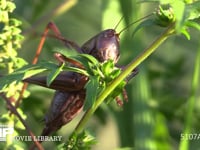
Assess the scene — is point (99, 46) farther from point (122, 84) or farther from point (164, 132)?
point (164, 132)

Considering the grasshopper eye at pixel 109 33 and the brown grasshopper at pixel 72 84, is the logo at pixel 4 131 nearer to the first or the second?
the brown grasshopper at pixel 72 84

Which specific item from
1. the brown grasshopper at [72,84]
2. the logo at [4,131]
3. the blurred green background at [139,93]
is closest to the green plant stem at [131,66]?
the brown grasshopper at [72,84]

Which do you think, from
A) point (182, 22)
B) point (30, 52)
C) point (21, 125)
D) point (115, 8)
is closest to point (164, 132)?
point (115, 8)

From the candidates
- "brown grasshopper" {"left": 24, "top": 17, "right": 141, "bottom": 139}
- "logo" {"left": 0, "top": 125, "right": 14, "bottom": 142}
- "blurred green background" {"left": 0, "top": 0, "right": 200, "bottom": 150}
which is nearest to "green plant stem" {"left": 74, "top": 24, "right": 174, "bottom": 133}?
"brown grasshopper" {"left": 24, "top": 17, "right": 141, "bottom": 139}

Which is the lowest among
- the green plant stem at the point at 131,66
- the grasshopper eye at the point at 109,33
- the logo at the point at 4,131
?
the logo at the point at 4,131

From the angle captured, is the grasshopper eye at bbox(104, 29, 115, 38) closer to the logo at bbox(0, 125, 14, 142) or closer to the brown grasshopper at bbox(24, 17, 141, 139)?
the brown grasshopper at bbox(24, 17, 141, 139)

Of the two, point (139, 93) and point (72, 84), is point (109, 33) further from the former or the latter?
point (139, 93)

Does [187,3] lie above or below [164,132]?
above

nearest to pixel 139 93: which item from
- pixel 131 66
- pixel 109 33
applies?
pixel 109 33
